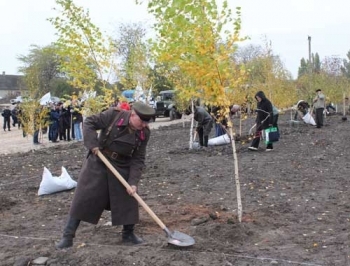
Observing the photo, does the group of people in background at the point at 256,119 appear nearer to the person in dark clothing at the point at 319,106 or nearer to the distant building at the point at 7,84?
the person in dark clothing at the point at 319,106

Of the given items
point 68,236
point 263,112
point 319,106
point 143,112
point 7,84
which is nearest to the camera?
point 143,112

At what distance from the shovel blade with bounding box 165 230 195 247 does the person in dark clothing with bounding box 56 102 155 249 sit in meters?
0.40

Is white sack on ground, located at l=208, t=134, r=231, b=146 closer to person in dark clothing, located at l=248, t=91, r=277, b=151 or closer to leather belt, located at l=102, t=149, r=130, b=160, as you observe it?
person in dark clothing, located at l=248, t=91, r=277, b=151

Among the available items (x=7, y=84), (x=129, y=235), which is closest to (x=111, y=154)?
(x=129, y=235)

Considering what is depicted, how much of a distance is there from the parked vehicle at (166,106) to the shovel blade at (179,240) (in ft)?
94.8

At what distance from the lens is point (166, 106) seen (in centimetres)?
3544

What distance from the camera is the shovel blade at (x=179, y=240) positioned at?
4.58m

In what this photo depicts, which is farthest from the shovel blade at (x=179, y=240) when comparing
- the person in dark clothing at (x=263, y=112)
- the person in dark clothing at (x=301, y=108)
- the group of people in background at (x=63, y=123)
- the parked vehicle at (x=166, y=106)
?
the parked vehicle at (x=166, y=106)

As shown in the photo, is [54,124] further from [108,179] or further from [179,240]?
[179,240]

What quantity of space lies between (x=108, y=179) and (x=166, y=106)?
3071 centimetres

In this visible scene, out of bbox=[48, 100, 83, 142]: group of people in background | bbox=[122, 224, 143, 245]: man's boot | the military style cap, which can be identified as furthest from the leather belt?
bbox=[48, 100, 83, 142]: group of people in background

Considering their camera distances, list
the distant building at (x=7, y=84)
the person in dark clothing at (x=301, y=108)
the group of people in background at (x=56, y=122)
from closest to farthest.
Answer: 1. the group of people in background at (x=56, y=122)
2. the person in dark clothing at (x=301, y=108)
3. the distant building at (x=7, y=84)

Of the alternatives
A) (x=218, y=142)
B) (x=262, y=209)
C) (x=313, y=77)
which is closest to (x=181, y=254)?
(x=262, y=209)

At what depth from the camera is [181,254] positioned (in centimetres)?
445
